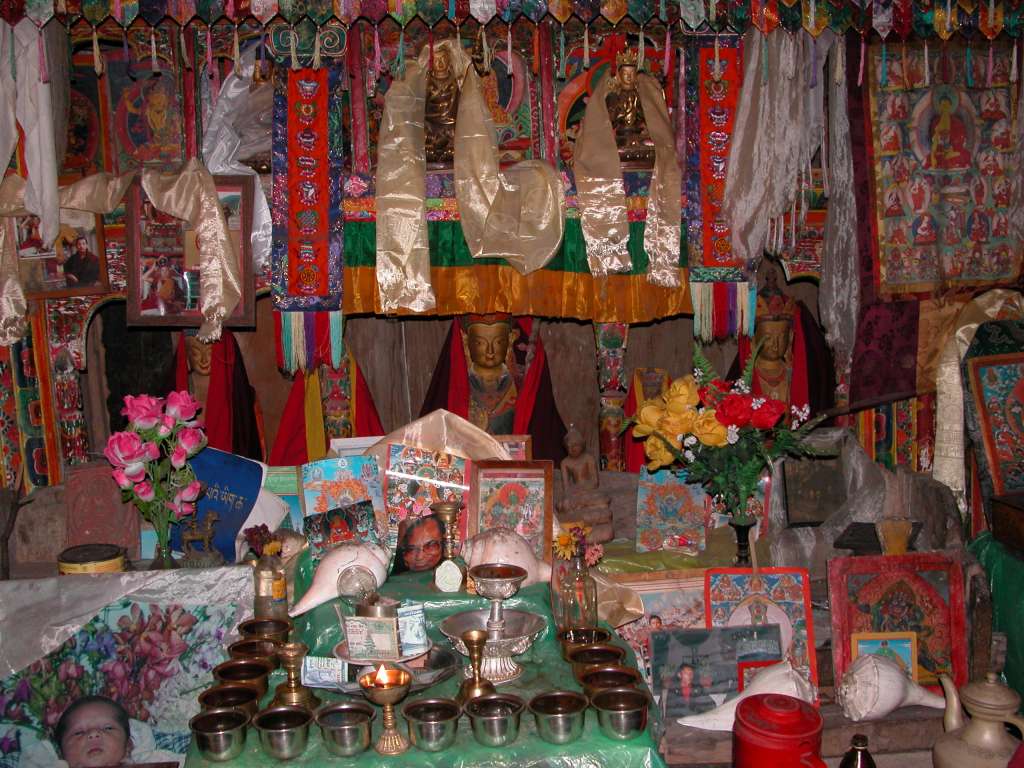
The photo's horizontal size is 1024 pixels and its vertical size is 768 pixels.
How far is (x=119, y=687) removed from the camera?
3.98 m

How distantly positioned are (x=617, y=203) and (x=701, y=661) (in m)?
2.37

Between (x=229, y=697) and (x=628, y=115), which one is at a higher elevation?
(x=628, y=115)

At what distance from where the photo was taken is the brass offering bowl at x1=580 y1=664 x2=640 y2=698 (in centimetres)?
338

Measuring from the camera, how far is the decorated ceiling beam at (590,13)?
16.8 ft

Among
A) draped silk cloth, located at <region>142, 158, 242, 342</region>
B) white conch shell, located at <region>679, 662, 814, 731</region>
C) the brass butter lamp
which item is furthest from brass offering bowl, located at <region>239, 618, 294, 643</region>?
draped silk cloth, located at <region>142, 158, 242, 342</region>

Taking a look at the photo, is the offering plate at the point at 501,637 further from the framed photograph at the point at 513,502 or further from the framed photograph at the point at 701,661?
the framed photograph at the point at 701,661

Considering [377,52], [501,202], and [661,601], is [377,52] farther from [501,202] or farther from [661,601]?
[661,601]

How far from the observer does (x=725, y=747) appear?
407 cm

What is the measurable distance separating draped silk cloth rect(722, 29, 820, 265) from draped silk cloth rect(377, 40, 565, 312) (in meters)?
0.91

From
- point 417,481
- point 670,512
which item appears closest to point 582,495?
point 670,512

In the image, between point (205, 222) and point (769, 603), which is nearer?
point (769, 603)

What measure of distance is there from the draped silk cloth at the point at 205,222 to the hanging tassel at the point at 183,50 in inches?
23.9

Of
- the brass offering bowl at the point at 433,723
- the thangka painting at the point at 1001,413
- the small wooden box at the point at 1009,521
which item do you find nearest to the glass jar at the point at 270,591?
the brass offering bowl at the point at 433,723

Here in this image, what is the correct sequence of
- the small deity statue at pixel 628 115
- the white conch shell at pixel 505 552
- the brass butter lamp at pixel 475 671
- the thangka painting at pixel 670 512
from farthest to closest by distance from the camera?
1. the small deity statue at pixel 628 115
2. the thangka painting at pixel 670 512
3. the white conch shell at pixel 505 552
4. the brass butter lamp at pixel 475 671
